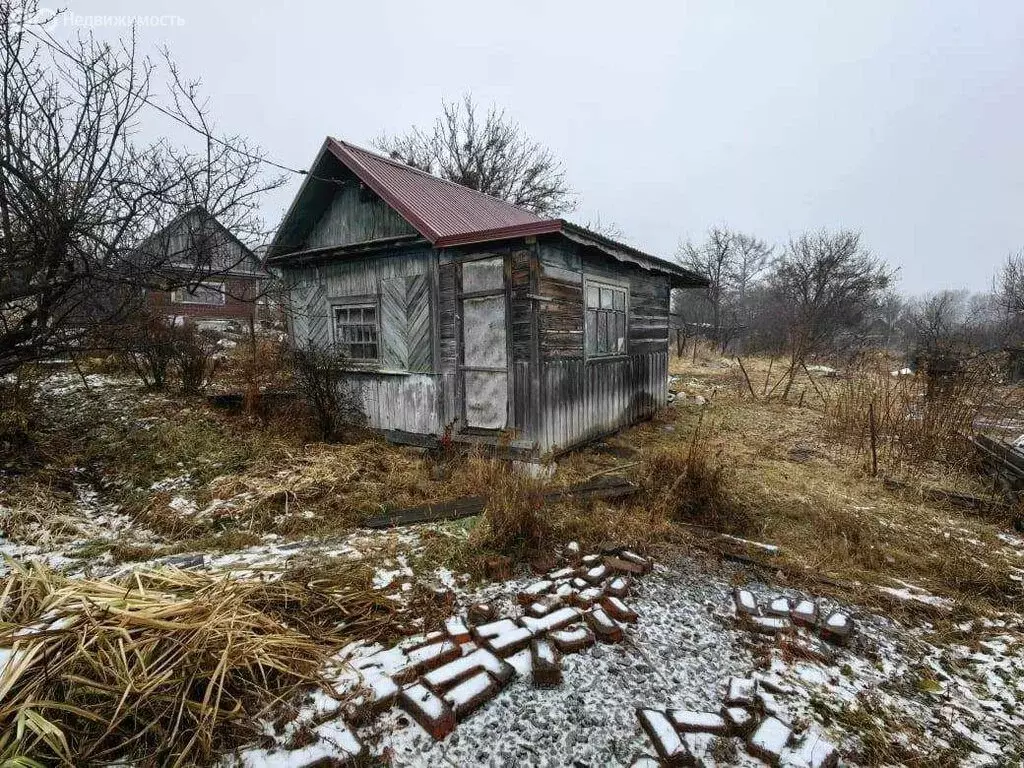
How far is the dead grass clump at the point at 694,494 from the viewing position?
4.56 meters

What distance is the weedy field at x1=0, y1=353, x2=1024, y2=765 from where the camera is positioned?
195 centimetres

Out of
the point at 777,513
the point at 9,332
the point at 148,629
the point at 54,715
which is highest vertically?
the point at 9,332

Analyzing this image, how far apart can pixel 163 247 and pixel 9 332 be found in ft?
5.55

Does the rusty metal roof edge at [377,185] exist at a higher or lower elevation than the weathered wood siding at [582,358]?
higher

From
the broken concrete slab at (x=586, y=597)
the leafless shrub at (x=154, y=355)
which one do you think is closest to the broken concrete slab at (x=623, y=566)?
the broken concrete slab at (x=586, y=597)

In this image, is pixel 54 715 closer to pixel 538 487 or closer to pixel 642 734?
pixel 642 734

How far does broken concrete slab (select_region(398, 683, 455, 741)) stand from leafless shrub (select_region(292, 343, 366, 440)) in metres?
5.63

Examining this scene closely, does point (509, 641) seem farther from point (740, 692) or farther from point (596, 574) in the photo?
point (740, 692)

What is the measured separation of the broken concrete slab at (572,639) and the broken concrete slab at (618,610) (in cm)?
28

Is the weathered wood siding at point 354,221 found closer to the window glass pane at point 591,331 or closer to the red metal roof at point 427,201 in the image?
the red metal roof at point 427,201

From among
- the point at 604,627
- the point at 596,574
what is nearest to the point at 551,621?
the point at 604,627

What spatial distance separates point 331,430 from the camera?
7.22 metres

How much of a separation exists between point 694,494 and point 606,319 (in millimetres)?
3681

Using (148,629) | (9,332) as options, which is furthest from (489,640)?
(9,332)
